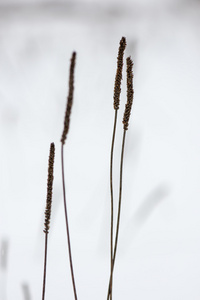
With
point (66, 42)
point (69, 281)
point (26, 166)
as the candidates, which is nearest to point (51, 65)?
point (66, 42)

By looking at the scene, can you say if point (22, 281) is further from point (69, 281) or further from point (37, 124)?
point (37, 124)

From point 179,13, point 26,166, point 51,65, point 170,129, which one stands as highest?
point 179,13

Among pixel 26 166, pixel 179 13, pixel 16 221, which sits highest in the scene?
pixel 179 13

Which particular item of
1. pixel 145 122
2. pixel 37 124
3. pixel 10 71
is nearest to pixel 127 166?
pixel 145 122

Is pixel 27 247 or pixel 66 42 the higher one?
pixel 66 42

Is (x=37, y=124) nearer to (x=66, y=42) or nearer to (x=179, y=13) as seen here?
(x=66, y=42)

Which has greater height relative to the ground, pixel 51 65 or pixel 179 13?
pixel 179 13
